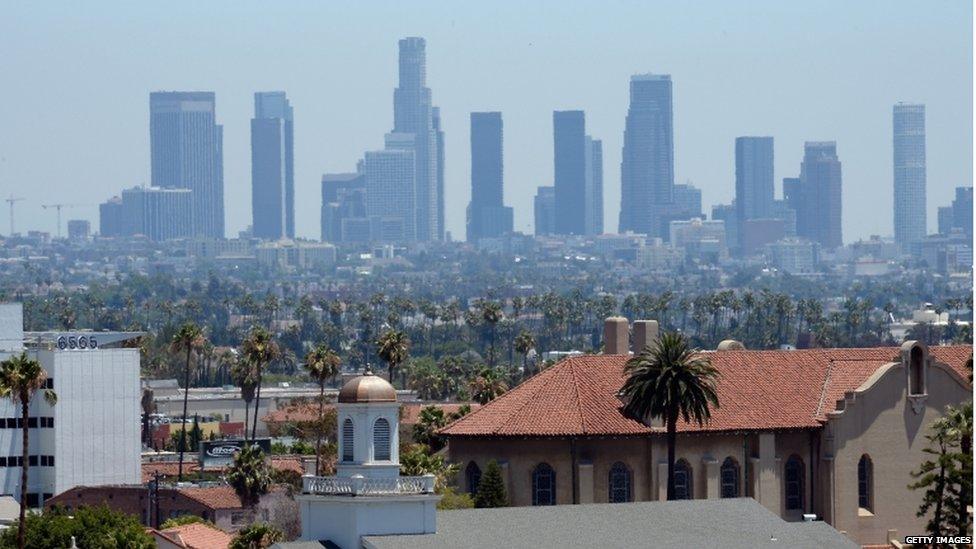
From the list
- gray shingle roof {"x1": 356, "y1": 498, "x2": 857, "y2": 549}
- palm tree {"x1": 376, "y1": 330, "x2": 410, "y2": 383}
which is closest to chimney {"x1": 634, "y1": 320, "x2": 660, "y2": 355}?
gray shingle roof {"x1": 356, "y1": 498, "x2": 857, "y2": 549}

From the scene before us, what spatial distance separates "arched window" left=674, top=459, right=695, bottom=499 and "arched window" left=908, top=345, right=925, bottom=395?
25.2 ft

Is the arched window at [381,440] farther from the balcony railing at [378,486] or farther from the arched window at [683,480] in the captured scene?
the arched window at [683,480]

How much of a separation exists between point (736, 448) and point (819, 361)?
6363 mm

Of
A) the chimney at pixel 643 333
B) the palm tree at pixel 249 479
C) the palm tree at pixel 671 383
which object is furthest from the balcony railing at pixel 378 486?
the palm tree at pixel 249 479

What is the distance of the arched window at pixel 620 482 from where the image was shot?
87750 mm

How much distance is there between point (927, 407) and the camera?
90500 mm

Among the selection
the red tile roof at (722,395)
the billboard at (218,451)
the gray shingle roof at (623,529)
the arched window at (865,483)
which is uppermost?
the red tile roof at (722,395)

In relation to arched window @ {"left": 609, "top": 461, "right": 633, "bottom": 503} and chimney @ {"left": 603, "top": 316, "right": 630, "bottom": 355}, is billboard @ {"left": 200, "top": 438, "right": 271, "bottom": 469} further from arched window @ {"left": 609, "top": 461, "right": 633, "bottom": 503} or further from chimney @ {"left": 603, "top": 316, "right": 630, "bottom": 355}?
arched window @ {"left": 609, "top": 461, "right": 633, "bottom": 503}

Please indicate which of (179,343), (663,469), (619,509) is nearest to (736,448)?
(663,469)

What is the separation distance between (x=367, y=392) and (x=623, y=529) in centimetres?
657

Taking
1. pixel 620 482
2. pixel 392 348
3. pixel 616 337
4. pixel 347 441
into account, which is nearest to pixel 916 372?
pixel 620 482

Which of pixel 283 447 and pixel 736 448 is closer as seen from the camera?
pixel 736 448

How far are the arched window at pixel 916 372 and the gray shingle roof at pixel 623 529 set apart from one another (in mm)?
23220

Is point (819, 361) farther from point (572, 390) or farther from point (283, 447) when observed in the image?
point (283, 447)
